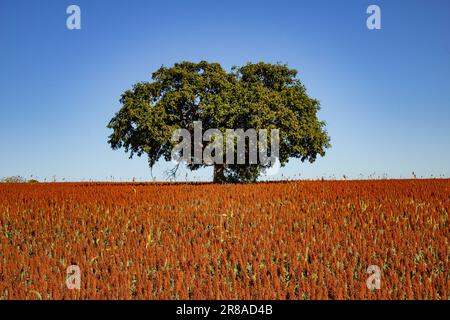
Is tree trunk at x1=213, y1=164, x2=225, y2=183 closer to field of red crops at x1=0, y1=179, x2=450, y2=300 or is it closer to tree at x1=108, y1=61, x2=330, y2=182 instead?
tree at x1=108, y1=61, x2=330, y2=182

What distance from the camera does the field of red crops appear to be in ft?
14.7

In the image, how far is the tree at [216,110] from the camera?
24.6 meters

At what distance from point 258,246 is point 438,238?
3181 millimetres

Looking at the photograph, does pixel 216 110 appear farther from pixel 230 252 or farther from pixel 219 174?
pixel 230 252

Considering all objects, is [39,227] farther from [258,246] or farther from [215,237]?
[258,246]

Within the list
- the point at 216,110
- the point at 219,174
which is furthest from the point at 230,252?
the point at 219,174

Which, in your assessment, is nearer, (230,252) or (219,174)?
(230,252)

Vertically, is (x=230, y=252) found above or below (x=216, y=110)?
below

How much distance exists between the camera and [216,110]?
24.8 meters

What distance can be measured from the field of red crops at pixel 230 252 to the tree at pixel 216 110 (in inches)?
553

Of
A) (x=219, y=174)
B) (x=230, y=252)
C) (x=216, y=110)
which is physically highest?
(x=216, y=110)

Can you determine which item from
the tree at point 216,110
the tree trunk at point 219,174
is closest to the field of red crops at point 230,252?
the tree at point 216,110

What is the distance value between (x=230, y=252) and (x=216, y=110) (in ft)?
63.0

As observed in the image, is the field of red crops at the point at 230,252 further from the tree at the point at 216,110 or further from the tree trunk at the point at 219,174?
the tree trunk at the point at 219,174
